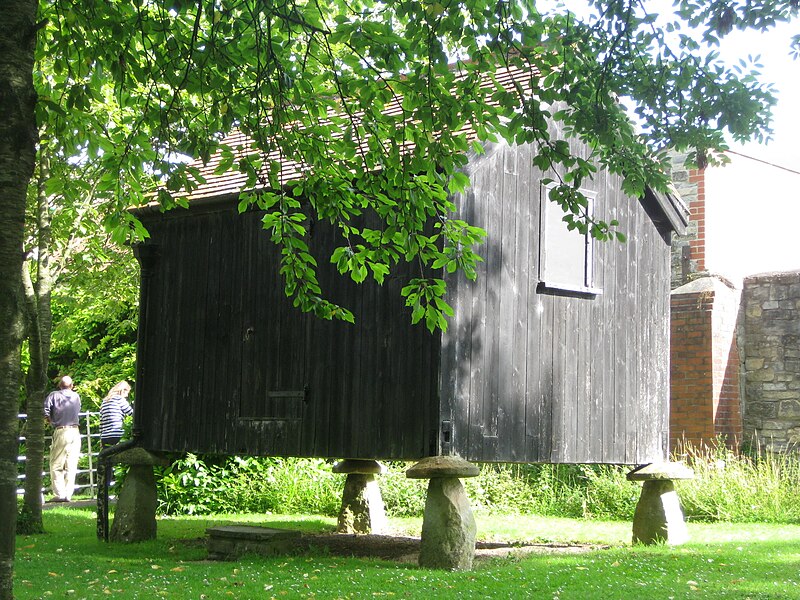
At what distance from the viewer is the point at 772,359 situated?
53.7 ft

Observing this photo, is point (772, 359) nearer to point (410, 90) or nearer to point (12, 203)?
point (410, 90)

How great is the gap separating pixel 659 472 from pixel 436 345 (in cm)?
351

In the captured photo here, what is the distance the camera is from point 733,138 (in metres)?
7.48

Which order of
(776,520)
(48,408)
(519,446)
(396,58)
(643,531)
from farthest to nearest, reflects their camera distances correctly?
(48,408) → (776,520) → (643,531) → (519,446) → (396,58)

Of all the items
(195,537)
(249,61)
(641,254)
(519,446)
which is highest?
(249,61)

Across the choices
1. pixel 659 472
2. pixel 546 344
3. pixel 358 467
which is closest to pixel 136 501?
pixel 358 467

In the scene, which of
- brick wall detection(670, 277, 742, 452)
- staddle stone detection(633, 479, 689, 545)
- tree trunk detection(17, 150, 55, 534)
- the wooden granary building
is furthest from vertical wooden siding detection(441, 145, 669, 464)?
tree trunk detection(17, 150, 55, 534)

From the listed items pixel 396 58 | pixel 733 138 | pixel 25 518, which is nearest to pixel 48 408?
pixel 25 518

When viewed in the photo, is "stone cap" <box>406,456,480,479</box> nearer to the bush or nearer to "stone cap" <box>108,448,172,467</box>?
"stone cap" <box>108,448,172,467</box>

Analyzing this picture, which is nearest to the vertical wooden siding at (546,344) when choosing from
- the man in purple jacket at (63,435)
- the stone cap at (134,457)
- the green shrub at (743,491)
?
the green shrub at (743,491)

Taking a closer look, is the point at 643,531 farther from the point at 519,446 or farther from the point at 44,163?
the point at 44,163

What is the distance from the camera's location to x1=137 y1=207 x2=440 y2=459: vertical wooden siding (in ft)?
32.8

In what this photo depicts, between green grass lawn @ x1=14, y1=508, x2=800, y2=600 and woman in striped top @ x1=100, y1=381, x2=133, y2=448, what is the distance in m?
3.54

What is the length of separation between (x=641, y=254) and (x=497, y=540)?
395 cm
